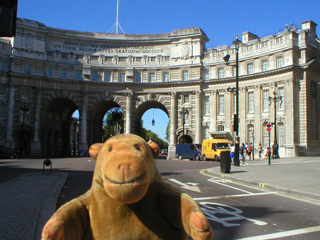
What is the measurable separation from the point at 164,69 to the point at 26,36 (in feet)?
63.1

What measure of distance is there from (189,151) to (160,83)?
12.5m

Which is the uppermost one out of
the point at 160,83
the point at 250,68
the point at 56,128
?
the point at 250,68

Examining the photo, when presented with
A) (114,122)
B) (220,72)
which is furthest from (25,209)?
(114,122)

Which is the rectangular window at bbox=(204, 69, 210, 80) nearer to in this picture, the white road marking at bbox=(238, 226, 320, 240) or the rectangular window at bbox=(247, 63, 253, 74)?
the rectangular window at bbox=(247, 63, 253, 74)

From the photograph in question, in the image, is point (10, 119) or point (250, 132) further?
point (10, 119)

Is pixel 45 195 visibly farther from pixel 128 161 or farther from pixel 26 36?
pixel 26 36

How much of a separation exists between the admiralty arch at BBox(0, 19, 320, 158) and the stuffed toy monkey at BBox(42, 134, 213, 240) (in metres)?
34.8

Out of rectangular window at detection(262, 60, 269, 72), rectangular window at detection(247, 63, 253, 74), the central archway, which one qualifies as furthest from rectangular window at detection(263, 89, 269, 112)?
the central archway

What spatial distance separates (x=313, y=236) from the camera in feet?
17.5

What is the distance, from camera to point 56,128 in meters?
48.7

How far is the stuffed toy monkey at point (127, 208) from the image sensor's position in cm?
263

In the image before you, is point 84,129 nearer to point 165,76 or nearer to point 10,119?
point 10,119

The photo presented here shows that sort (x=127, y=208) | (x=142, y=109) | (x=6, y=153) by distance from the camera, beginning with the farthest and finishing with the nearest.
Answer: (x=142, y=109), (x=6, y=153), (x=127, y=208)

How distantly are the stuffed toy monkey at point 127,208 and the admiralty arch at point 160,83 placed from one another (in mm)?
34788
